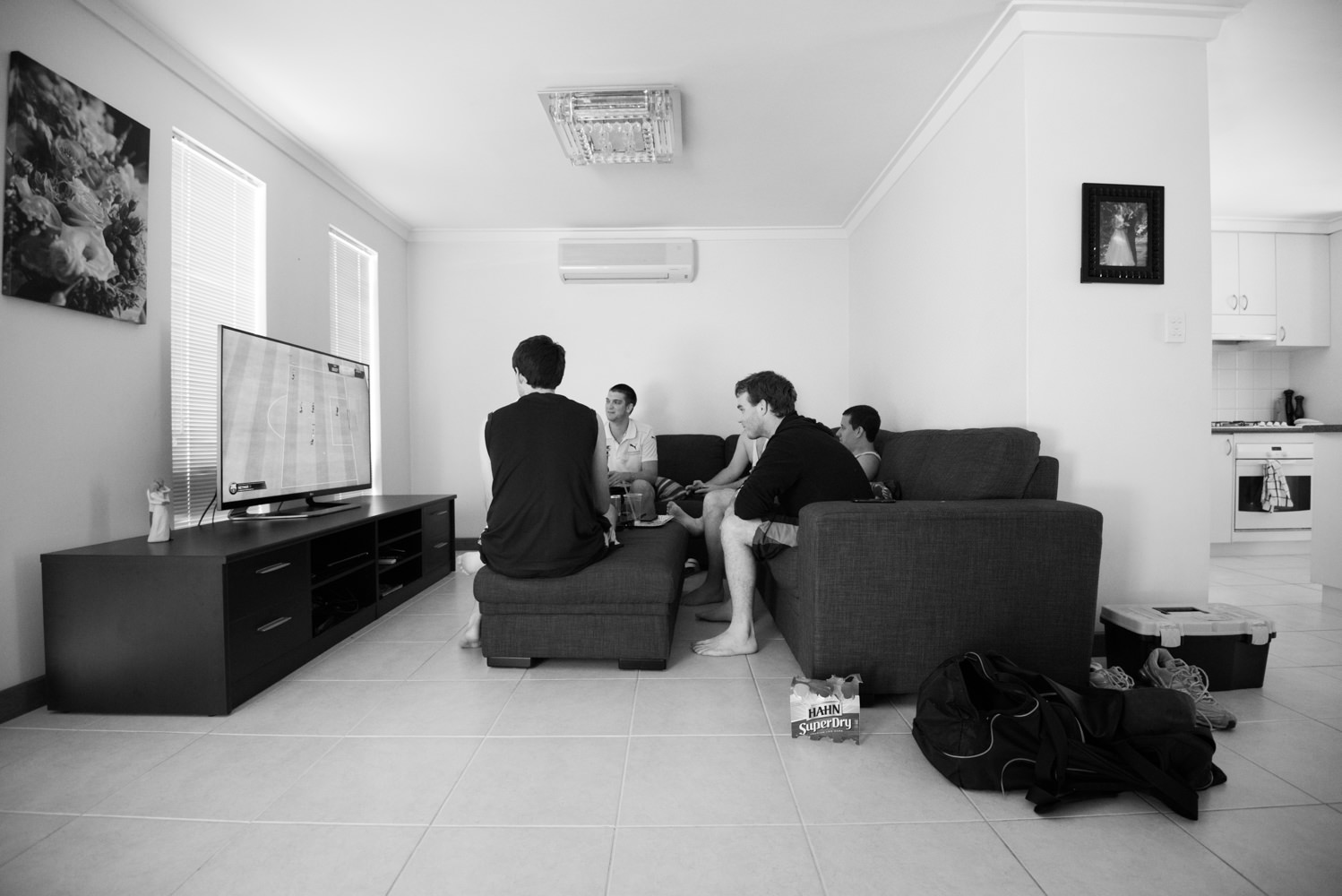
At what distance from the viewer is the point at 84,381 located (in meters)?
2.28

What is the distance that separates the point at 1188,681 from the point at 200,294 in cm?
413

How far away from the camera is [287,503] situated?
334 centimetres

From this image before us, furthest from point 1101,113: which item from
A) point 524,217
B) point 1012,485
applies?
point 524,217

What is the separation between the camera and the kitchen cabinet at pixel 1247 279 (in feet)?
16.8

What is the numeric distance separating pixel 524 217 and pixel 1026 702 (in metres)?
4.47

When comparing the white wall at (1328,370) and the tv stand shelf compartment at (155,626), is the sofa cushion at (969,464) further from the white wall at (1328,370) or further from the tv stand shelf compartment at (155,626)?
the white wall at (1328,370)

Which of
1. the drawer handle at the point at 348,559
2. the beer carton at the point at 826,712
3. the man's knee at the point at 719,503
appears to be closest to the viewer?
the beer carton at the point at 826,712

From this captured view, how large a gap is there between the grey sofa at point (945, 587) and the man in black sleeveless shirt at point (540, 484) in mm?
851

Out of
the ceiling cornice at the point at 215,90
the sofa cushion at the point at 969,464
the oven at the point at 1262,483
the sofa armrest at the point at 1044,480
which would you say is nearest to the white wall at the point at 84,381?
the ceiling cornice at the point at 215,90

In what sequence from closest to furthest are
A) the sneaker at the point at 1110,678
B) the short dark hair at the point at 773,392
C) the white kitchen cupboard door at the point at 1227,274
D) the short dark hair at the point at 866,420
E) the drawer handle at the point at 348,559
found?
the sneaker at the point at 1110,678
the short dark hair at the point at 773,392
the drawer handle at the point at 348,559
the short dark hair at the point at 866,420
the white kitchen cupboard door at the point at 1227,274

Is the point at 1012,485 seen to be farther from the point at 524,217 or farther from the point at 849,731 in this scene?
the point at 524,217

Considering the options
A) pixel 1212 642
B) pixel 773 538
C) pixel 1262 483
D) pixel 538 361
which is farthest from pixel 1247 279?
pixel 538 361

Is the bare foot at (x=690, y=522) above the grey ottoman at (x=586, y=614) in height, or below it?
above

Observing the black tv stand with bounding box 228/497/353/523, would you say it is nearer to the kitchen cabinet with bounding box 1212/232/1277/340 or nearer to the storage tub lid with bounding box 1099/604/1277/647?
the storage tub lid with bounding box 1099/604/1277/647
